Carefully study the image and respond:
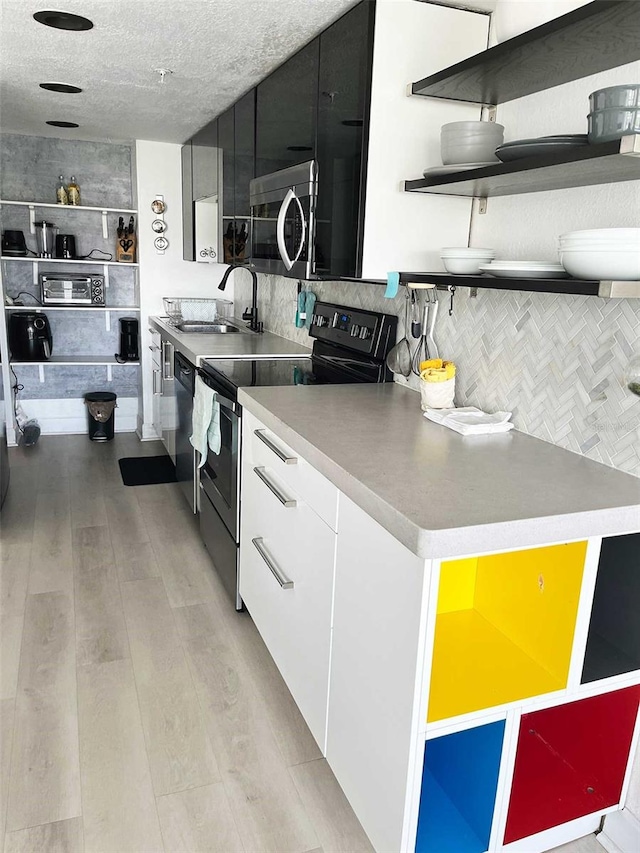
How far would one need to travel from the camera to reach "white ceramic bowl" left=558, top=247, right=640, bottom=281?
1.27 m

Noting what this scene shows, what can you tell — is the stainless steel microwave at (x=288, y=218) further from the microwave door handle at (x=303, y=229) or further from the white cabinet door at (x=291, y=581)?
the white cabinet door at (x=291, y=581)

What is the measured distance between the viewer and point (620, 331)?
4.99ft

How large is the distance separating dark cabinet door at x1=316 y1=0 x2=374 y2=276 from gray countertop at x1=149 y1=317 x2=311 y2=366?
0.96 meters

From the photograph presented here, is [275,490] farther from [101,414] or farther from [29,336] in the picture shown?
[29,336]

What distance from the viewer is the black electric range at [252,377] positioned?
2.48m

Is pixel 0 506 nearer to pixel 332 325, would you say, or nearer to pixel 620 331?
pixel 332 325

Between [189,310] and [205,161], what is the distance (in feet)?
3.19

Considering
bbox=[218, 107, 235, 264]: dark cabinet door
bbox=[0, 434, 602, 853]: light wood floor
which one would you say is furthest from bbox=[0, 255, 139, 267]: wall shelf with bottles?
bbox=[0, 434, 602, 853]: light wood floor

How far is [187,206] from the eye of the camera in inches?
177

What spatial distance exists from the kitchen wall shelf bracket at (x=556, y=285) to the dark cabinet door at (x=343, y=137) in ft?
1.18

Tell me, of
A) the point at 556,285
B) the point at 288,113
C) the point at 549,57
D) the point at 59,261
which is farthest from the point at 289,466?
the point at 59,261

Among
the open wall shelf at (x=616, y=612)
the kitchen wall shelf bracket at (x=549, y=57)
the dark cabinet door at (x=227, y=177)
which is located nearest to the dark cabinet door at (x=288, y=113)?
the dark cabinet door at (x=227, y=177)

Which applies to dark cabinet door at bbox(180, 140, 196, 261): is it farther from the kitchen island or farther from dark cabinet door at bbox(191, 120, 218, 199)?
the kitchen island

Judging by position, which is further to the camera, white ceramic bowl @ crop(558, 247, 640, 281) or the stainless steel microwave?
the stainless steel microwave
